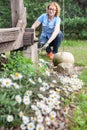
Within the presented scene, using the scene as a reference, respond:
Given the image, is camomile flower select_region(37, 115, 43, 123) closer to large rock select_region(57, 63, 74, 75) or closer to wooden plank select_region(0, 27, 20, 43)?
wooden plank select_region(0, 27, 20, 43)

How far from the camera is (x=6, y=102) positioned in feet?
9.13

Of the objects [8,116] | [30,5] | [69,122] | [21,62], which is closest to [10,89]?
[8,116]

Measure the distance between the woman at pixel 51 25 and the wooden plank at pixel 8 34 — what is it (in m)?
1.86

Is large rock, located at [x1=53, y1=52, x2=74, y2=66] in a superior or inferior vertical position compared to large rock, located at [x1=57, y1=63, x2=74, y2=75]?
inferior

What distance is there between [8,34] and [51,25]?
253 cm

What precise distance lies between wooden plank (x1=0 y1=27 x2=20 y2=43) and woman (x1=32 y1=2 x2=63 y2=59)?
1857 millimetres

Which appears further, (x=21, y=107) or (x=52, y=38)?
(x=52, y=38)

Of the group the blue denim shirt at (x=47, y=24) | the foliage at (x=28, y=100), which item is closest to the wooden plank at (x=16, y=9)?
the foliage at (x=28, y=100)

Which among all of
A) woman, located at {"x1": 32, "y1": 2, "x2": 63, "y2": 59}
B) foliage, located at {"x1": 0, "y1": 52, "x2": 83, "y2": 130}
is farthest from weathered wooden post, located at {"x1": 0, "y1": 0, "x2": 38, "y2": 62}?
woman, located at {"x1": 32, "y1": 2, "x2": 63, "y2": 59}

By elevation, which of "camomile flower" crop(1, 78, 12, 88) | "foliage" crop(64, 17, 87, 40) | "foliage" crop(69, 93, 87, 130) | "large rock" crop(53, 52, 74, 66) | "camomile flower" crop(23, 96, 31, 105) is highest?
"camomile flower" crop(1, 78, 12, 88)

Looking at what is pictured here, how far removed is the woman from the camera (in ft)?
21.1

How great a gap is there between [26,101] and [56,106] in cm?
40

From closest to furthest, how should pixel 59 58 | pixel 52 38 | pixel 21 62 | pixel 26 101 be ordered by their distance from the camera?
pixel 26 101
pixel 21 62
pixel 59 58
pixel 52 38

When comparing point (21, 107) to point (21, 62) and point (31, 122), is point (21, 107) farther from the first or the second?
point (21, 62)
